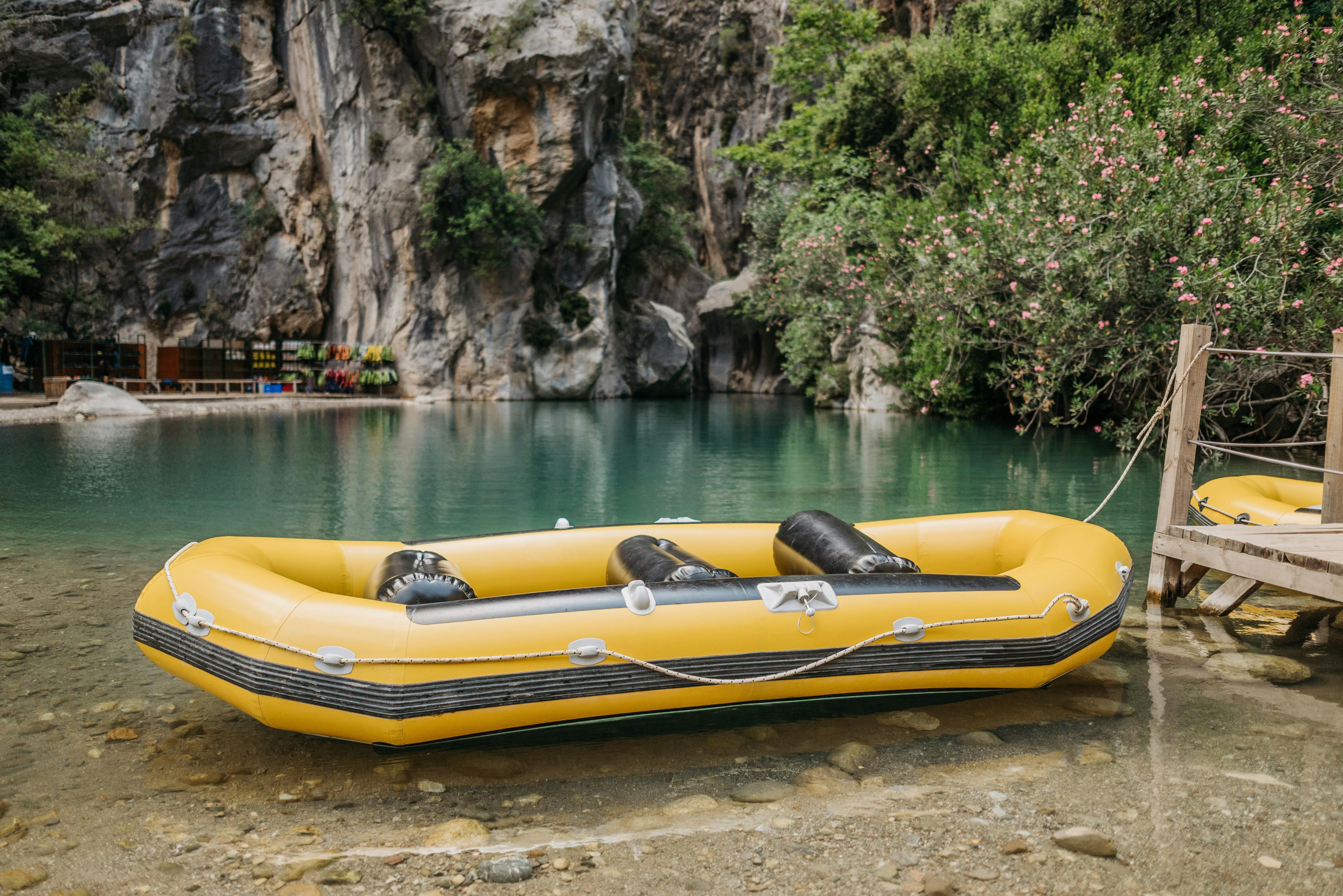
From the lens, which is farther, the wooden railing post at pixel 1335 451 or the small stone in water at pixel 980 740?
the wooden railing post at pixel 1335 451

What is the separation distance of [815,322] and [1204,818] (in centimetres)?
1897

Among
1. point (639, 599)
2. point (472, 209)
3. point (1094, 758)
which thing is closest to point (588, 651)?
point (639, 599)

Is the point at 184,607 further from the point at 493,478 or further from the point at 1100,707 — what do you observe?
the point at 493,478

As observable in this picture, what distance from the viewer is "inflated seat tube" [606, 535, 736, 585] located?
3.53m

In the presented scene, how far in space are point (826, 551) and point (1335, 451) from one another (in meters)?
2.96

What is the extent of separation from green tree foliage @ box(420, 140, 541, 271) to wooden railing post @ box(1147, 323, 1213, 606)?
2287cm

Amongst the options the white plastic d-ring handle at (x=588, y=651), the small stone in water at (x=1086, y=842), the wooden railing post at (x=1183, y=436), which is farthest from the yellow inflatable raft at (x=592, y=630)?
the wooden railing post at (x=1183, y=436)

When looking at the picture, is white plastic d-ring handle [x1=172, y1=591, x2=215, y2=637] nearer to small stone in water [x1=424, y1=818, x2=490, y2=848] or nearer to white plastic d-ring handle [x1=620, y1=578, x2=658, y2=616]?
small stone in water [x1=424, y1=818, x2=490, y2=848]

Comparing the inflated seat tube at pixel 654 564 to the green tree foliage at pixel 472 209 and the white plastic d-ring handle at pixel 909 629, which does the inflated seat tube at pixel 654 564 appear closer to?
the white plastic d-ring handle at pixel 909 629

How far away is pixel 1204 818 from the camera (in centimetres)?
267

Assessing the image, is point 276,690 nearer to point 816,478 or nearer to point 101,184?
point 816,478

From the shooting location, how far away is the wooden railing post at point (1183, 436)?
4789mm

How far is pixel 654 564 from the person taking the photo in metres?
3.66

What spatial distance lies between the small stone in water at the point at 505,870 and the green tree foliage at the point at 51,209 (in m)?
22.5
